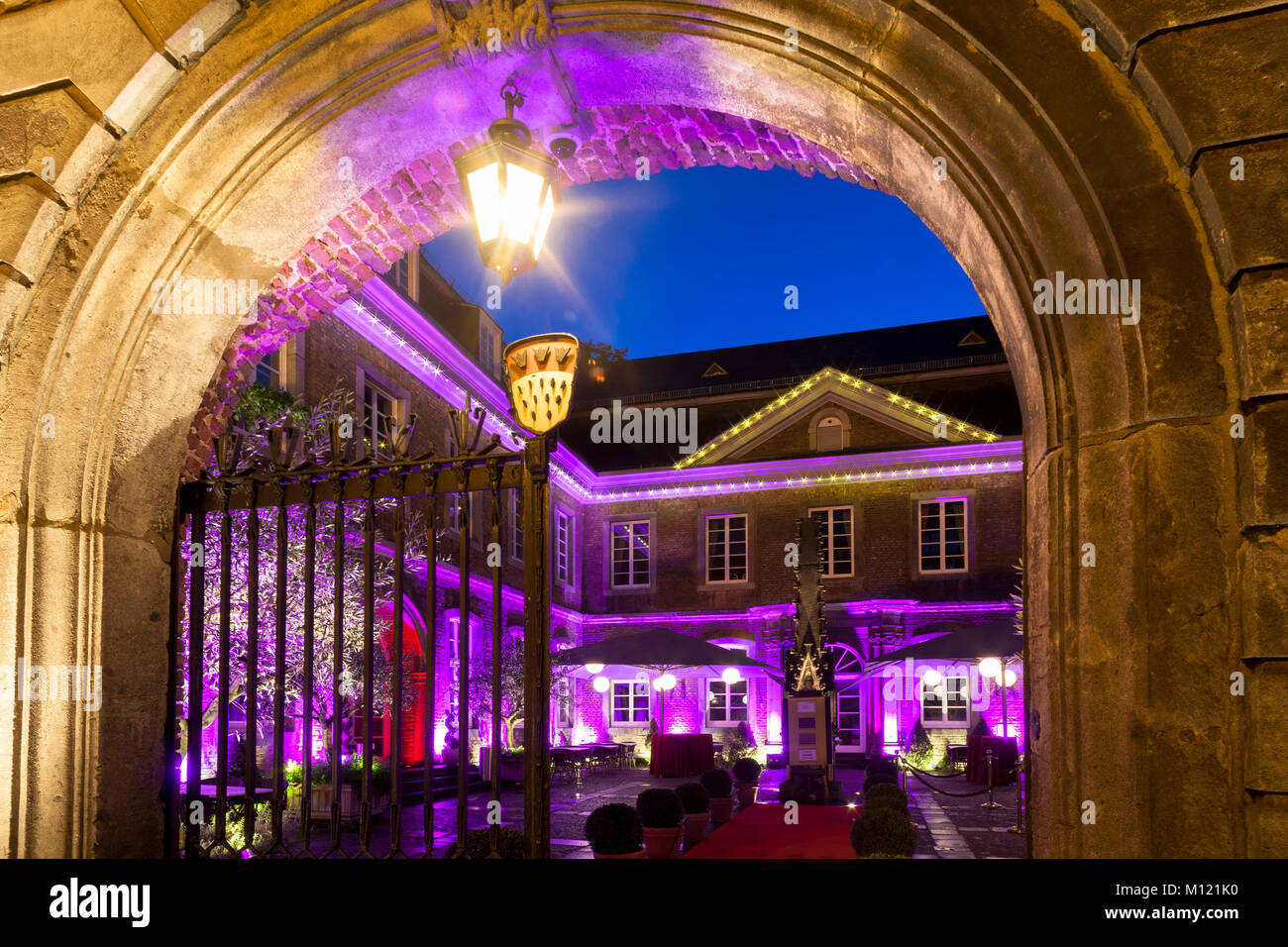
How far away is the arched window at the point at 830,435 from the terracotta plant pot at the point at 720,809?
1472 cm

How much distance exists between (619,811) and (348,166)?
4.95 metres

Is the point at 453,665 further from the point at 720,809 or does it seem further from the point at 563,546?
the point at 563,546

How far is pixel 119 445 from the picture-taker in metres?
3.67

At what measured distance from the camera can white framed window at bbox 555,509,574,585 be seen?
25.4m

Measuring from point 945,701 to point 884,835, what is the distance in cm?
1836

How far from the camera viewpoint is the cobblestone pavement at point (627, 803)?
34.5ft

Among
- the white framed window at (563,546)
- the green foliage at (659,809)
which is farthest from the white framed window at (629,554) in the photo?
the green foliage at (659,809)

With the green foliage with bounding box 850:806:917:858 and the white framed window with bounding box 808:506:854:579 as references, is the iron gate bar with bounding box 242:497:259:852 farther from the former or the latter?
the white framed window with bounding box 808:506:854:579

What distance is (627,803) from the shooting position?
13.8 m

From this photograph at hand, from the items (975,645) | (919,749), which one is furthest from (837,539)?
(975,645)

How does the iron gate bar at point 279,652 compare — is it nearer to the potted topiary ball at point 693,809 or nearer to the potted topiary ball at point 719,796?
the potted topiary ball at point 693,809

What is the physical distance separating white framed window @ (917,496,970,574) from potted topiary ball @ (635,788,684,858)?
56.7 ft

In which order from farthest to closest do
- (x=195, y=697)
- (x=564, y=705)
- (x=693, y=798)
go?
1. (x=564, y=705)
2. (x=693, y=798)
3. (x=195, y=697)

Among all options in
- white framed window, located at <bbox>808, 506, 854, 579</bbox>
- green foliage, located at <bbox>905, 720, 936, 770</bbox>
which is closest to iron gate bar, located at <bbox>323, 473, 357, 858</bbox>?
green foliage, located at <bbox>905, 720, 936, 770</bbox>
